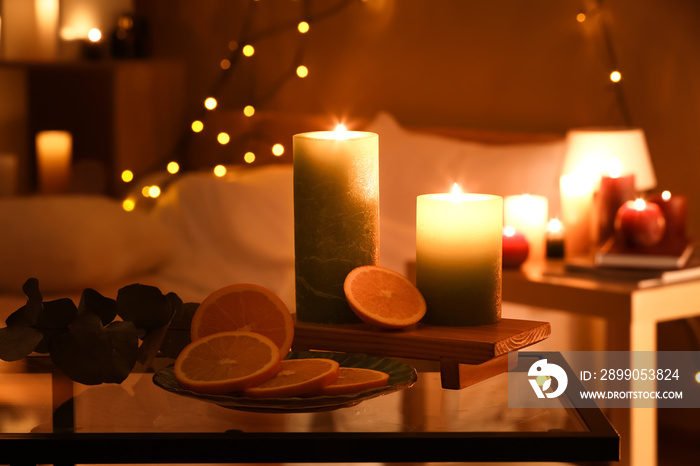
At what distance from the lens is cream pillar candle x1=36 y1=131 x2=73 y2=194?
302 centimetres

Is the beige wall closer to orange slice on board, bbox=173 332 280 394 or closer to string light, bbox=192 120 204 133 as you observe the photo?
string light, bbox=192 120 204 133

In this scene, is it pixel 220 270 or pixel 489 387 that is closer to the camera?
pixel 489 387

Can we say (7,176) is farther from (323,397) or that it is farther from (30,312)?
(323,397)

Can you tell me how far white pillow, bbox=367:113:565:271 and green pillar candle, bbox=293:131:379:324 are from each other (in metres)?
1.31

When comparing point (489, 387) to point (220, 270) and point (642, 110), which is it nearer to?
point (220, 270)

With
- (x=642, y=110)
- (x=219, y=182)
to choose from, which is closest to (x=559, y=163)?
(x=642, y=110)

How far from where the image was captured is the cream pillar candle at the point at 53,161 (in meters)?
3.02

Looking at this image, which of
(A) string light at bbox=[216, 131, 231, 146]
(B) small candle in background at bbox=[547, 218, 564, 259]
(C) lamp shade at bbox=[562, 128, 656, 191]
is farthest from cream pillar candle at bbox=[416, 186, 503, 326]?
(A) string light at bbox=[216, 131, 231, 146]

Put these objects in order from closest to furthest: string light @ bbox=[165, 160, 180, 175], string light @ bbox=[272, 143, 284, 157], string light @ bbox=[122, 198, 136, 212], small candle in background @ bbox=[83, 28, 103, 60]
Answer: string light @ bbox=[122, 198, 136, 212] → string light @ bbox=[272, 143, 284, 157] → string light @ bbox=[165, 160, 180, 175] → small candle in background @ bbox=[83, 28, 103, 60]

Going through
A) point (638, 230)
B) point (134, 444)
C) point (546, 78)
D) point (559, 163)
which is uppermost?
point (546, 78)

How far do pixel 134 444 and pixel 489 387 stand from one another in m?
0.30

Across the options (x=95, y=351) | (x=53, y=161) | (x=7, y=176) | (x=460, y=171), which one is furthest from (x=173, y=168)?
(x=95, y=351)

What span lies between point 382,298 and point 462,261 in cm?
8

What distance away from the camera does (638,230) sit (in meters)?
1.67
